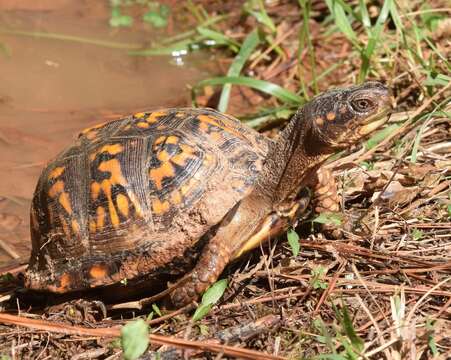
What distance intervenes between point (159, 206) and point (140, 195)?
0.11m

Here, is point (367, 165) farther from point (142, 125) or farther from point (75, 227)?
point (75, 227)

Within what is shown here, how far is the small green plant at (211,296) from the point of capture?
2621mm

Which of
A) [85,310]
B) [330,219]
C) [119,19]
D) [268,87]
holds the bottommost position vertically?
[85,310]

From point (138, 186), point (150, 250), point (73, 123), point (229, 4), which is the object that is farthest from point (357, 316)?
point (229, 4)

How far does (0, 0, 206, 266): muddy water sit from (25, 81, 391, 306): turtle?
3.99 ft

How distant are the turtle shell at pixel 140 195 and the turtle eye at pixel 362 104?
1.89 ft

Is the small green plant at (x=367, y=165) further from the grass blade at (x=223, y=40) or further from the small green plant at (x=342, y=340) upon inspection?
the grass blade at (x=223, y=40)

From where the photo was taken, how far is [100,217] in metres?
3.04

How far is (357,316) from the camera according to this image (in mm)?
2566

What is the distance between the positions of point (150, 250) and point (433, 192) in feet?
4.80

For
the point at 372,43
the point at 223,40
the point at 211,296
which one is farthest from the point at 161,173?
the point at 223,40

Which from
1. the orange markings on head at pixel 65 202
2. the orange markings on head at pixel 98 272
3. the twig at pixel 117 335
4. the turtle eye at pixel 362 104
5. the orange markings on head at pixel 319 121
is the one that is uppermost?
the turtle eye at pixel 362 104

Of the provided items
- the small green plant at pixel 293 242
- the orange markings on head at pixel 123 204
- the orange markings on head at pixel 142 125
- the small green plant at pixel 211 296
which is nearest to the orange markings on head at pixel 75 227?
the orange markings on head at pixel 123 204

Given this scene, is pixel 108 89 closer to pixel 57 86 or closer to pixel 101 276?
pixel 57 86
